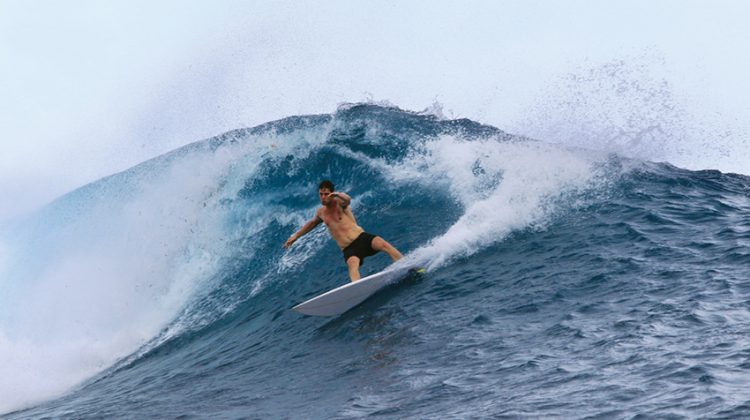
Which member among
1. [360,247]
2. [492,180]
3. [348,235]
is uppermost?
[492,180]

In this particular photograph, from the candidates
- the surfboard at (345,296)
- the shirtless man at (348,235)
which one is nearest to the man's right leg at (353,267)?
the shirtless man at (348,235)

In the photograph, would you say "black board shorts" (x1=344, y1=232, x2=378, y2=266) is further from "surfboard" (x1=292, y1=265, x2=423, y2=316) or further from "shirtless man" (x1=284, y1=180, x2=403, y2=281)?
"surfboard" (x1=292, y1=265, x2=423, y2=316)

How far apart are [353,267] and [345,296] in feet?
1.74

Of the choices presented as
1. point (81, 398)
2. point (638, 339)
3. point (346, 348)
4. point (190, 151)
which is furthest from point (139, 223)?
point (638, 339)

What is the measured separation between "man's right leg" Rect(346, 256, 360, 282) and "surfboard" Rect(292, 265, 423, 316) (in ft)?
0.73

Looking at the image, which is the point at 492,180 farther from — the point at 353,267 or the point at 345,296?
the point at 345,296

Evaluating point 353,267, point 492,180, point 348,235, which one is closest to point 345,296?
point 353,267

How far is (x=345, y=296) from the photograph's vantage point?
31.0 feet

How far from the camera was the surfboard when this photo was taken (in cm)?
932

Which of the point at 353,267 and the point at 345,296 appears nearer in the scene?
the point at 345,296

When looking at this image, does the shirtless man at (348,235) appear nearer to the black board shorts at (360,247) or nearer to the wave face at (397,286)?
the black board shorts at (360,247)

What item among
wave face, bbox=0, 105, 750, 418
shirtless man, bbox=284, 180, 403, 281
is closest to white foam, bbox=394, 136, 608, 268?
wave face, bbox=0, 105, 750, 418

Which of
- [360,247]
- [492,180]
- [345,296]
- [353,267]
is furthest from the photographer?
[492,180]

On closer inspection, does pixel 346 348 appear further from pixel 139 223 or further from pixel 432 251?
pixel 139 223
